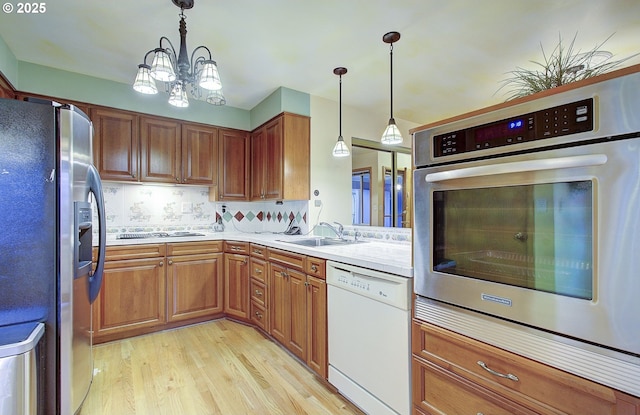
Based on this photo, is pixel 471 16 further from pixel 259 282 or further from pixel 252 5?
pixel 259 282

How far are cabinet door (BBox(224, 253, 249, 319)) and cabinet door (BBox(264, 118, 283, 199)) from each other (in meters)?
0.77

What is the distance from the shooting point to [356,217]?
319 cm

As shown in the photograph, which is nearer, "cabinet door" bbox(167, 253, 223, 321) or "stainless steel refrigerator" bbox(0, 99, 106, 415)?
"stainless steel refrigerator" bbox(0, 99, 106, 415)

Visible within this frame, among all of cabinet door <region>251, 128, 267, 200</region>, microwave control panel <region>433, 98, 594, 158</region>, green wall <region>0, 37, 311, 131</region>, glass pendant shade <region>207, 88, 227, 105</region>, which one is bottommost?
microwave control panel <region>433, 98, 594, 158</region>

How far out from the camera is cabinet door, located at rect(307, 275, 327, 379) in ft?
6.34

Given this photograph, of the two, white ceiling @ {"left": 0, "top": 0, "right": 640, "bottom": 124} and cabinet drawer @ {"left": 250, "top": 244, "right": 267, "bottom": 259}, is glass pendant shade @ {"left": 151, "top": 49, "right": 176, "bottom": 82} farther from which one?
cabinet drawer @ {"left": 250, "top": 244, "right": 267, "bottom": 259}

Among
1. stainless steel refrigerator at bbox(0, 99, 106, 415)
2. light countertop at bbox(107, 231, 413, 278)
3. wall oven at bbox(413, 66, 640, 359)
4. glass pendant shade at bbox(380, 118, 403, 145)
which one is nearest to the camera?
wall oven at bbox(413, 66, 640, 359)

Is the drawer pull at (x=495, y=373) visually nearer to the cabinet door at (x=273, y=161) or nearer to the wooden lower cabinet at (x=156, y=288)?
the cabinet door at (x=273, y=161)

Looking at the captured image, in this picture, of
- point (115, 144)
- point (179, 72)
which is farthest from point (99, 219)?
point (115, 144)

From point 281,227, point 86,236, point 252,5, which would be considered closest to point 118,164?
point 86,236

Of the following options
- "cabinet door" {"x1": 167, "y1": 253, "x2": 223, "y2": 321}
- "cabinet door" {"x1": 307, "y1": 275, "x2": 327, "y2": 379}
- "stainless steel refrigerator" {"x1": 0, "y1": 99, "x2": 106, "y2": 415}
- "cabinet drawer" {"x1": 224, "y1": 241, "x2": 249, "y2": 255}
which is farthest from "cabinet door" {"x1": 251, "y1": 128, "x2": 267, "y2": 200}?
"stainless steel refrigerator" {"x1": 0, "y1": 99, "x2": 106, "y2": 415}

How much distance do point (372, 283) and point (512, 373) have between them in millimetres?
704

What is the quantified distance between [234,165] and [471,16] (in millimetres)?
2763

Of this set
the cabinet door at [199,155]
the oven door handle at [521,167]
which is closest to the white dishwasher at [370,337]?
the oven door handle at [521,167]
